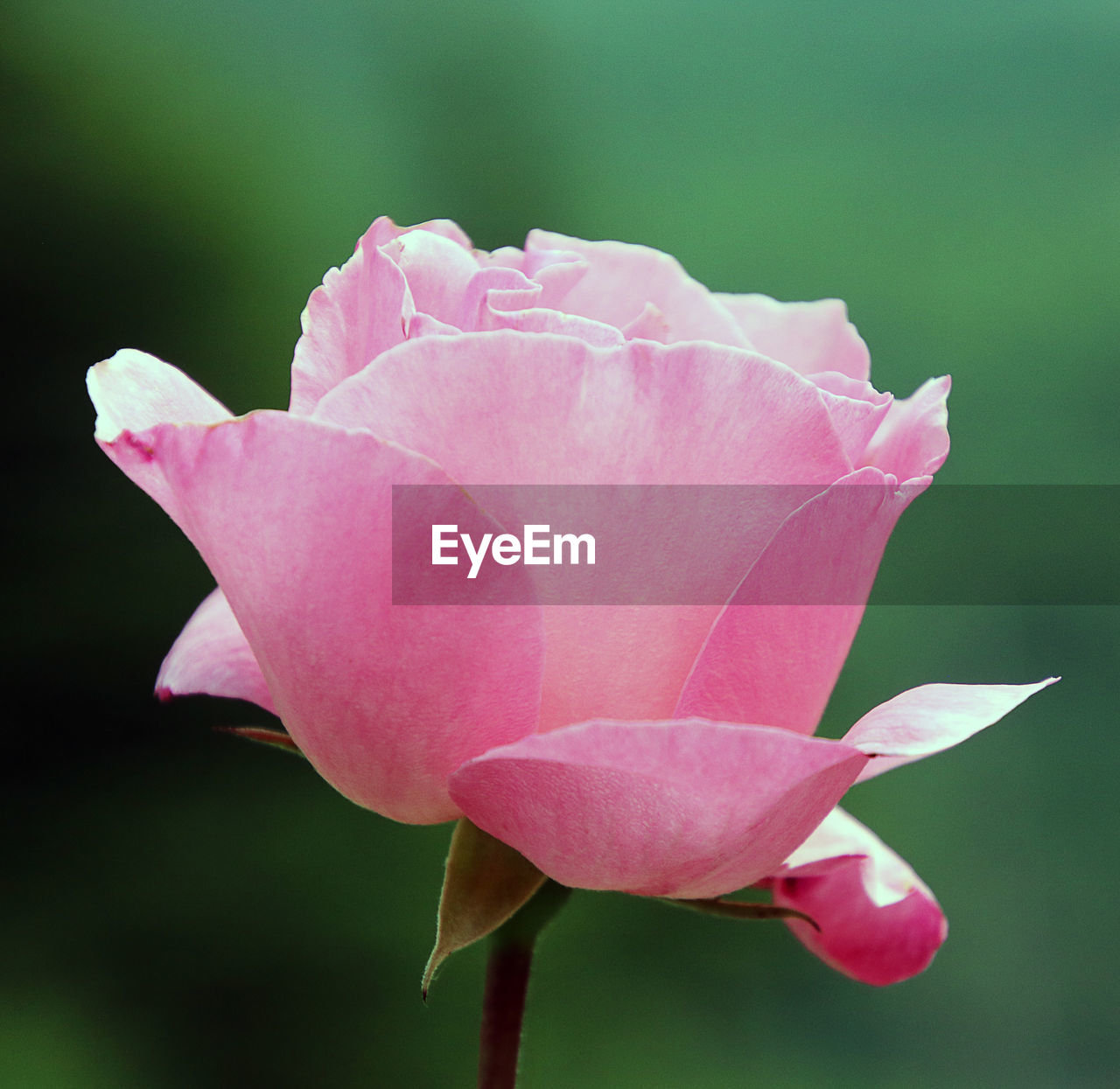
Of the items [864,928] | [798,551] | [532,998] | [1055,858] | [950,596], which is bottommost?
[532,998]

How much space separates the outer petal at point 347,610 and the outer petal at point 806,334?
0.37ft

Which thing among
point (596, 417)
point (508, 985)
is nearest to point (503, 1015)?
point (508, 985)

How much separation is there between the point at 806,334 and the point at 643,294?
0.04m

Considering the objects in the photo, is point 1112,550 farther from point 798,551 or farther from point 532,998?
point 798,551

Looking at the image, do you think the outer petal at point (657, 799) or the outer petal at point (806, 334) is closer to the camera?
the outer petal at point (657, 799)

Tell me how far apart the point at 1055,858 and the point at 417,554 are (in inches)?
30.0

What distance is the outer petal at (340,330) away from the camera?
199mm

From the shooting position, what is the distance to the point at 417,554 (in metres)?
0.16

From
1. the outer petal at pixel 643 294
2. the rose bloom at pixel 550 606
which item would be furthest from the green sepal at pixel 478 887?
the outer petal at pixel 643 294

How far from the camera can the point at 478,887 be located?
0.19 meters

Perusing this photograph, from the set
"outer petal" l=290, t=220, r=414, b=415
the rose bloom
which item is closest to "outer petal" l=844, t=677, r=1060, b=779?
the rose bloom

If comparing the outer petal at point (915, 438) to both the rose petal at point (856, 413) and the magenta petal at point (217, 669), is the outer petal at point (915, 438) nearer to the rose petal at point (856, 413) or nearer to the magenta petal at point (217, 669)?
the rose petal at point (856, 413)

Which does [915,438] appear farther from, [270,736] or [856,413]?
[270,736]

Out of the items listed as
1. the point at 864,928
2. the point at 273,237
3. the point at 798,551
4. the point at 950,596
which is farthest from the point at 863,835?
the point at 273,237
